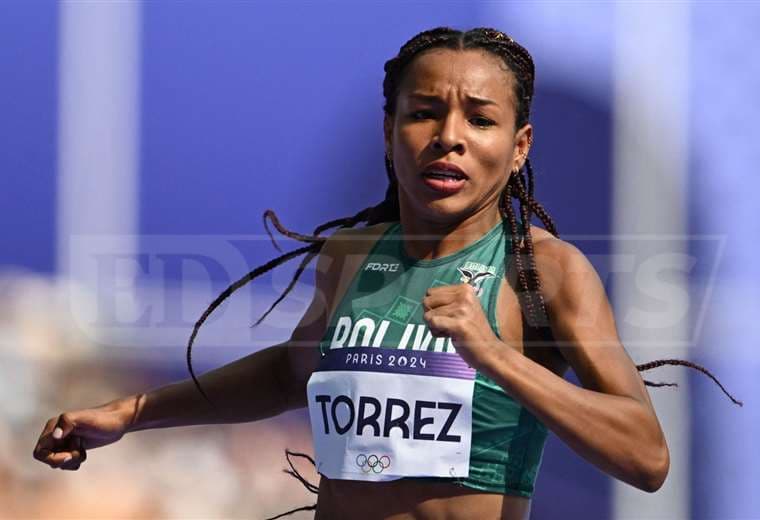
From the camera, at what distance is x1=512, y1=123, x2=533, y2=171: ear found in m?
1.85

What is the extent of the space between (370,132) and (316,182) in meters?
0.17

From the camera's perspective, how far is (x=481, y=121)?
1.79 m

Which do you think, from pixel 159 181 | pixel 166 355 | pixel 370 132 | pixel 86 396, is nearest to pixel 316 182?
pixel 370 132

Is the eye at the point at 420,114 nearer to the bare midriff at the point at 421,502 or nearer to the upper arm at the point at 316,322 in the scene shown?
the upper arm at the point at 316,322

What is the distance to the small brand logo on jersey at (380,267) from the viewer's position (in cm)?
187

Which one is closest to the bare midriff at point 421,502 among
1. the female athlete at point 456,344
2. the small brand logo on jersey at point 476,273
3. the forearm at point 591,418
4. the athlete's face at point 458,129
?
the female athlete at point 456,344

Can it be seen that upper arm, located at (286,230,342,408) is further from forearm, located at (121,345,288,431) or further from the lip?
the lip

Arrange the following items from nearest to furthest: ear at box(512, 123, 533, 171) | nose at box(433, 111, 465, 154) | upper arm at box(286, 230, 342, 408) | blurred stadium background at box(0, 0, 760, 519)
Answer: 1. nose at box(433, 111, 465, 154)
2. ear at box(512, 123, 533, 171)
3. upper arm at box(286, 230, 342, 408)
4. blurred stadium background at box(0, 0, 760, 519)

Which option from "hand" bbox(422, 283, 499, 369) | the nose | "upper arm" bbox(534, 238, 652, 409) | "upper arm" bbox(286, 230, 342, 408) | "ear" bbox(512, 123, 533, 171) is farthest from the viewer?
"upper arm" bbox(286, 230, 342, 408)

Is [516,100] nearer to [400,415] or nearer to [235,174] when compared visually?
[400,415]

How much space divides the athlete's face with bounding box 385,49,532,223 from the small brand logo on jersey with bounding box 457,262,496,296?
0.27ft

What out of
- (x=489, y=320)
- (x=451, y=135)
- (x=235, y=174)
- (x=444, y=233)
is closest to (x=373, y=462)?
(x=489, y=320)

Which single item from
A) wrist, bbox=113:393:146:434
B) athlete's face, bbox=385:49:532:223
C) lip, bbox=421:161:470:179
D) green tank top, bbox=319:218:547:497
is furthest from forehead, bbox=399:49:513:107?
wrist, bbox=113:393:146:434

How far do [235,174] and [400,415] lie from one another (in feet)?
3.51
